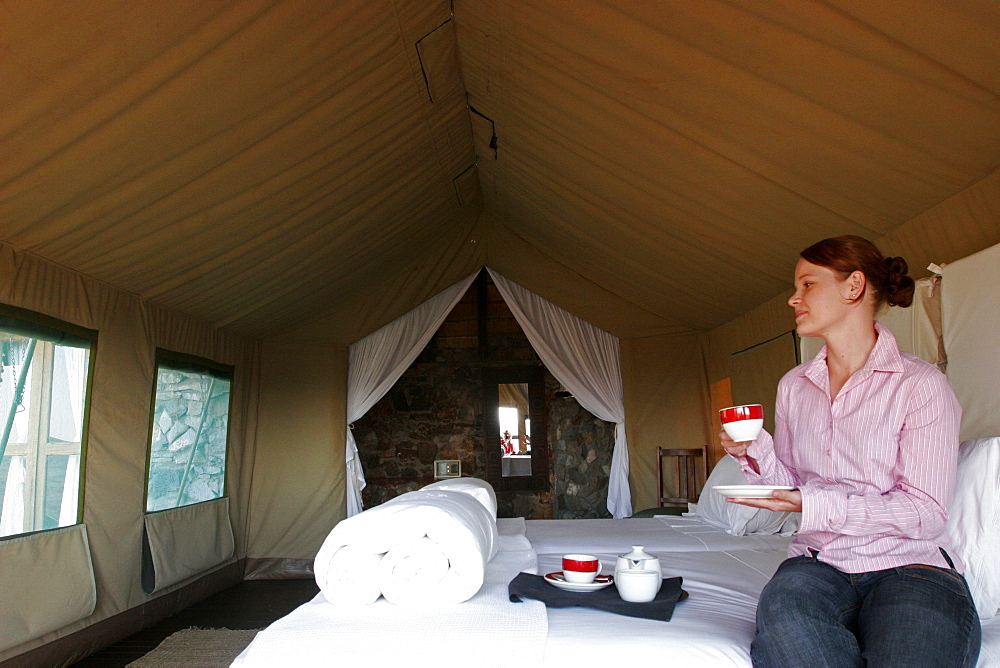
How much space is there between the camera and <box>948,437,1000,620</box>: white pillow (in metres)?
1.78

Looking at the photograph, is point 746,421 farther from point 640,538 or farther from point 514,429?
Answer: point 514,429

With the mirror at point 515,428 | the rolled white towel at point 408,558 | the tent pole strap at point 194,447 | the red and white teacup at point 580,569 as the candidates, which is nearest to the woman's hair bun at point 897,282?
the red and white teacup at point 580,569

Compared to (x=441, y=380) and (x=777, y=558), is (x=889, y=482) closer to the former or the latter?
(x=777, y=558)

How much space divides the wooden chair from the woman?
415cm

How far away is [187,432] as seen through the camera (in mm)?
4984

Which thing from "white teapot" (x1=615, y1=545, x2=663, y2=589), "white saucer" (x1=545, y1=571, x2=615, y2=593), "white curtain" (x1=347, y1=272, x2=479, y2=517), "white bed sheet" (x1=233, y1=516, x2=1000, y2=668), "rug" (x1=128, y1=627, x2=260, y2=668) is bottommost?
"rug" (x1=128, y1=627, x2=260, y2=668)

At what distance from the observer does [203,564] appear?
499 cm

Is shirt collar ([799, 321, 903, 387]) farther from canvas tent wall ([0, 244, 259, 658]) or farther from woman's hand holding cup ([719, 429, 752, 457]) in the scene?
canvas tent wall ([0, 244, 259, 658])

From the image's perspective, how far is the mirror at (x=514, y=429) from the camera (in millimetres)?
7168

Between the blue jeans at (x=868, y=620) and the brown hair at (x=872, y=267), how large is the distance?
0.64m

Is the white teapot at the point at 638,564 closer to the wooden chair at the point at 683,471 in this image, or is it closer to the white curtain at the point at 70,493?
the white curtain at the point at 70,493

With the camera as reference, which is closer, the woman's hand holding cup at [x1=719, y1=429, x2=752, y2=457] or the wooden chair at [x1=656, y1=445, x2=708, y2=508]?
the woman's hand holding cup at [x1=719, y1=429, x2=752, y2=457]

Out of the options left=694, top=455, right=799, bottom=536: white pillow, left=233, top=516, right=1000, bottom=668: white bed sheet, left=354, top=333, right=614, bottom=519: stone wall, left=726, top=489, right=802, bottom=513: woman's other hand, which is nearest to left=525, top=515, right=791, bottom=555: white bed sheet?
left=694, top=455, right=799, bottom=536: white pillow

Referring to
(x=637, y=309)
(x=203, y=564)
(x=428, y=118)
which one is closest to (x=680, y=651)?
(x=428, y=118)
